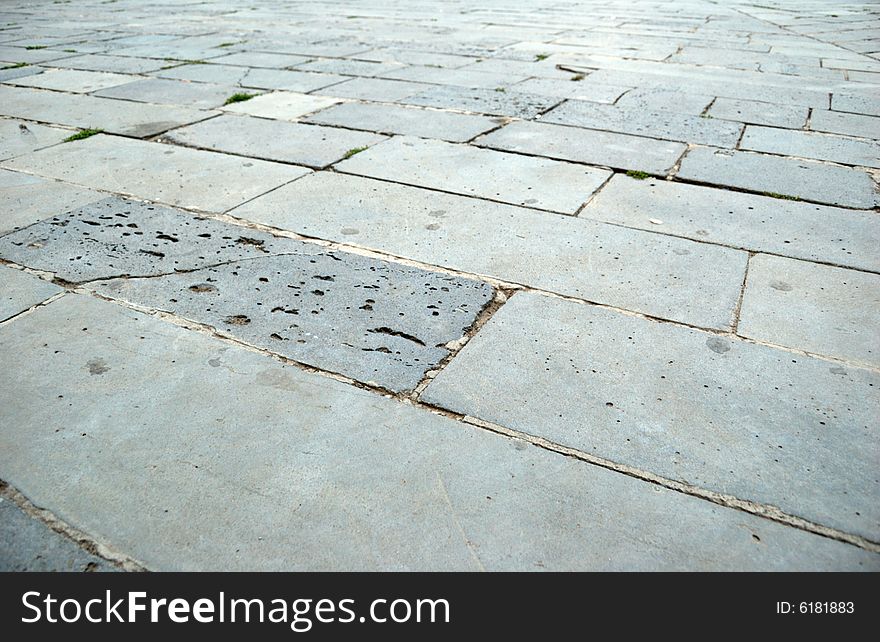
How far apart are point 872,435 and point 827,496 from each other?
32 cm

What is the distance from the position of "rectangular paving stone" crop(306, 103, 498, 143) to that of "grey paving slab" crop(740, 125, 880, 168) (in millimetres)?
1688

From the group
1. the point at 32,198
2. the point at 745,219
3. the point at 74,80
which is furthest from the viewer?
the point at 74,80

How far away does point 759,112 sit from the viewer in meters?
4.73

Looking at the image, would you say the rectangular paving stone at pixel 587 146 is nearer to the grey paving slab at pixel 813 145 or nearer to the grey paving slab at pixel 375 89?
the grey paving slab at pixel 813 145

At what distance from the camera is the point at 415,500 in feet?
5.29

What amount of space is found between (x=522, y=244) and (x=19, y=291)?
203 centimetres

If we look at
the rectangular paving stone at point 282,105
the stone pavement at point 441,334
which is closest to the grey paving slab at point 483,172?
the stone pavement at point 441,334

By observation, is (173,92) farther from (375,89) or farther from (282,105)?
(375,89)

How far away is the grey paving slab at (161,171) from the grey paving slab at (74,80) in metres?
1.78

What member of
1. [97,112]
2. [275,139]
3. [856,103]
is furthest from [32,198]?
[856,103]

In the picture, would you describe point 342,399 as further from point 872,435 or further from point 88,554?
point 872,435

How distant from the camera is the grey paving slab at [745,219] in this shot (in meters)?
2.84

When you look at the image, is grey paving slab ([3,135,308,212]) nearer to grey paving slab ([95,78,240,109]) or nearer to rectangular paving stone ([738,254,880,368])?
grey paving slab ([95,78,240,109])
